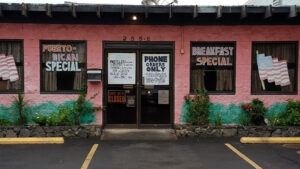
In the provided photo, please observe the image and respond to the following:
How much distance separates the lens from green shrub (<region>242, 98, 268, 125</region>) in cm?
820

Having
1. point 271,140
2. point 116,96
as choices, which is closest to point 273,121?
point 271,140

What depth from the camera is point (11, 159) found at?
6062 millimetres

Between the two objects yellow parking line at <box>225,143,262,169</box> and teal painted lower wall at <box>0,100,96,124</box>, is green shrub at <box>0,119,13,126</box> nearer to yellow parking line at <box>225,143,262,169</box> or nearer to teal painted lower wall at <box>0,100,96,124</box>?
teal painted lower wall at <box>0,100,96,124</box>

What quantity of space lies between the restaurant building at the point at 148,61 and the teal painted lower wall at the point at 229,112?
3cm

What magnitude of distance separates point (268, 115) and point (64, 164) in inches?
232

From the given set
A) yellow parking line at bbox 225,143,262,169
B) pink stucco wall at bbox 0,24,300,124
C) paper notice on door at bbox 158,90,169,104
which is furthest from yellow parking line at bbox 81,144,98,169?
yellow parking line at bbox 225,143,262,169

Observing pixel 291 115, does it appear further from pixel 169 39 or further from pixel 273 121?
pixel 169 39

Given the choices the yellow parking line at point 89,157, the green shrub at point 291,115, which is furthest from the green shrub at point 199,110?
the yellow parking line at point 89,157

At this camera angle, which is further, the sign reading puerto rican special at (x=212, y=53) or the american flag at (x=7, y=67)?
the sign reading puerto rican special at (x=212, y=53)

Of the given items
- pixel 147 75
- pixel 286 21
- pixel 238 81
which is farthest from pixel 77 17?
pixel 286 21

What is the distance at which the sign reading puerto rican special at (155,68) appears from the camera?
8547mm

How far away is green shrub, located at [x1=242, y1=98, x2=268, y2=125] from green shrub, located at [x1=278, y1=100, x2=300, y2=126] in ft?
1.70

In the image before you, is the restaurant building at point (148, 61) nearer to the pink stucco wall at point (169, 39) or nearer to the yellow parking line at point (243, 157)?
the pink stucco wall at point (169, 39)

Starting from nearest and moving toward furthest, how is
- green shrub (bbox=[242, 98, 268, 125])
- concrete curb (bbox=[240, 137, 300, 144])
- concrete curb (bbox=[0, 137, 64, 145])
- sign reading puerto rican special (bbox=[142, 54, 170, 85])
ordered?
concrete curb (bbox=[0, 137, 64, 145])
concrete curb (bbox=[240, 137, 300, 144])
green shrub (bbox=[242, 98, 268, 125])
sign reading puerto rican special (bbox=[142, 54, 170, 85])
